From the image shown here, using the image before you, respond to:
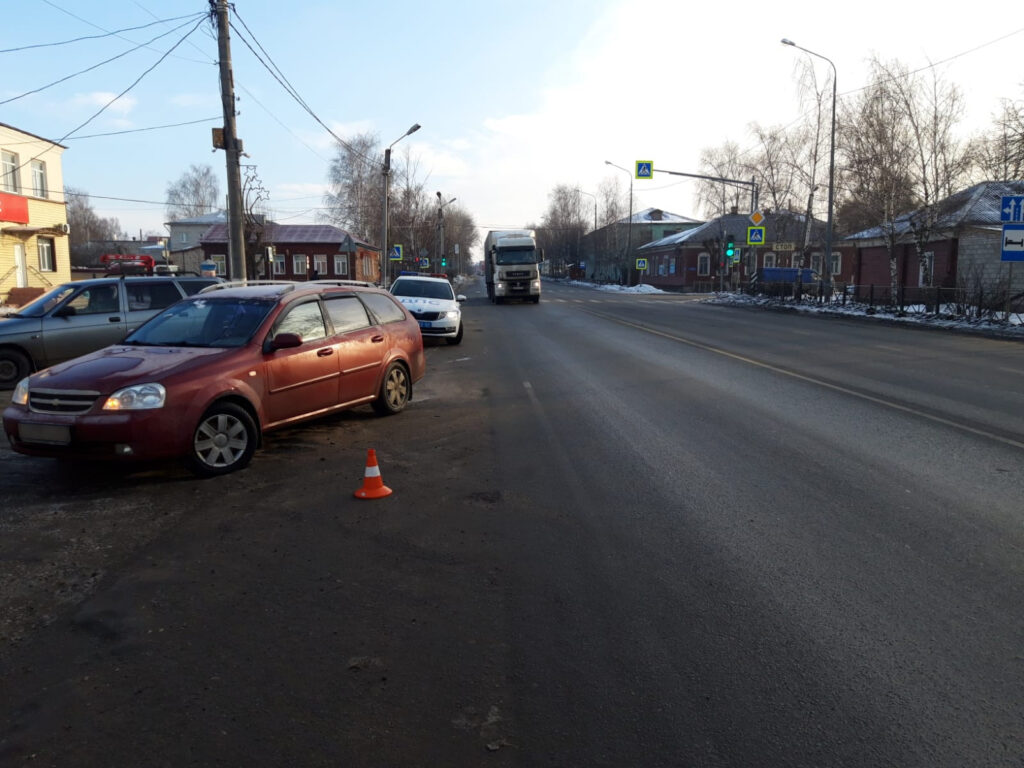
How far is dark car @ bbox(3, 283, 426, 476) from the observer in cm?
614

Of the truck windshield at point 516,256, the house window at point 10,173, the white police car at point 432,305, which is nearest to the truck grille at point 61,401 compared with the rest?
the white police car at point 432,305

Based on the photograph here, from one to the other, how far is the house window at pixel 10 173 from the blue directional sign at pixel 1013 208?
37.1 meters

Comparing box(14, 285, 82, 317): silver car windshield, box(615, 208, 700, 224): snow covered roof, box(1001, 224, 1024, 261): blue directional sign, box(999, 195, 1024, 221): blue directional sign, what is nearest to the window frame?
box(14, 285, 82, 317): silver car windshield

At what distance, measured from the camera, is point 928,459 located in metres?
7.14

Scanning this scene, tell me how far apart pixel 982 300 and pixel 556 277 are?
396 feet

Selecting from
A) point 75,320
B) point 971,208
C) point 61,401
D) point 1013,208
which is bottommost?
point 61,401

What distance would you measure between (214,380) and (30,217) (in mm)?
33625

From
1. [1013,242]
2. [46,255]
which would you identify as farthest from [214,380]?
[46,255]

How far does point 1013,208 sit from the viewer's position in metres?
19.9

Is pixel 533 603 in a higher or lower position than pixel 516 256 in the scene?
lower

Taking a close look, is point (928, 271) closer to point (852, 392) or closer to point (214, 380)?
point (852, 392)

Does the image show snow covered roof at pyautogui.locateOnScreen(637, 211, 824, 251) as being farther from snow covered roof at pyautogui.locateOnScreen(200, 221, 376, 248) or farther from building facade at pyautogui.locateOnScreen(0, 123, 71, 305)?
building facade at pyautogui.locateOnScreen(0, 123, 71, 305)

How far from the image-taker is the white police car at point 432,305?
18.8 m

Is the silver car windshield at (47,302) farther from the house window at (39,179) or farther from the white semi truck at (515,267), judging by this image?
the white semi truck at (515,267)
